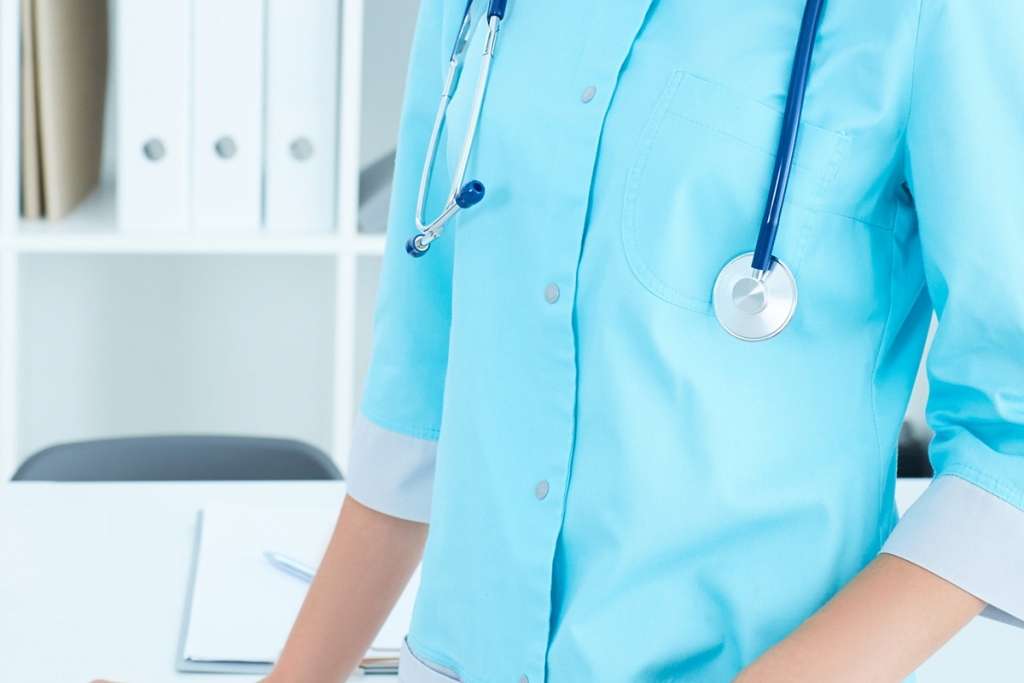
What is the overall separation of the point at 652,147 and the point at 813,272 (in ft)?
0.32

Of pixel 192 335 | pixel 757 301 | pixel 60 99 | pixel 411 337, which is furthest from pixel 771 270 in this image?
pixel 192 335

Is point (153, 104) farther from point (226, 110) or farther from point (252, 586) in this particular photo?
point (252, 586)

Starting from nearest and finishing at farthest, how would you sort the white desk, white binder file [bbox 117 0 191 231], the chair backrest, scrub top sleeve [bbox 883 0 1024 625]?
scrub top sleeve [bbox 883 0 1024 625], the white desk, the chair backrest, white binder file [bbox 117 0 191 231]

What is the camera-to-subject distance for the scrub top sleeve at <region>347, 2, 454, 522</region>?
0.81m

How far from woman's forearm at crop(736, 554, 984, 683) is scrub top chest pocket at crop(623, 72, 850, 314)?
15cm

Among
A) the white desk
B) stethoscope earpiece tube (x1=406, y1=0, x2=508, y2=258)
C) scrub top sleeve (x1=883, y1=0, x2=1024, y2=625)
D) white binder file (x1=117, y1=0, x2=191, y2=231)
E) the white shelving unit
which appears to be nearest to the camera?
scrub top sleeve (x1=883, y1=0, x2=1024, y2=625)

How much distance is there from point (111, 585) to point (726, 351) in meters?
0.71

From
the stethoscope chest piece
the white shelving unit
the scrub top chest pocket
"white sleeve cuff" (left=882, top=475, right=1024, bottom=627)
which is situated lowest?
the white shelving unit

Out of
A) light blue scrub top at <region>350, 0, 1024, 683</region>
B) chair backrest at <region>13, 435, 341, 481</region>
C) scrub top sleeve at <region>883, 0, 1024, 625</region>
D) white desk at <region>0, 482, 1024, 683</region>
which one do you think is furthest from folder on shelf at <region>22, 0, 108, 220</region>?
scrub top sleeve at <region>883, 0, 1024, 625</region>

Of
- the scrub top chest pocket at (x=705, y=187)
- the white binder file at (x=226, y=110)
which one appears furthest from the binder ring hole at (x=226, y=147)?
the scrub top chest pocket at (x=705, y=187)

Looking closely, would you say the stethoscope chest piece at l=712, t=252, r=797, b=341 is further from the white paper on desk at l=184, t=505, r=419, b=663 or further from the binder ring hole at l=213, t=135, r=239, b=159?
the binder ring hole at l=213, t=135, r=239, b=159

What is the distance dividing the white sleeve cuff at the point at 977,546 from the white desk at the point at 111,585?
0.47 meters

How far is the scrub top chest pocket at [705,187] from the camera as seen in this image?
61 centimetres

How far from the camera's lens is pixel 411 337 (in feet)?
2.66
